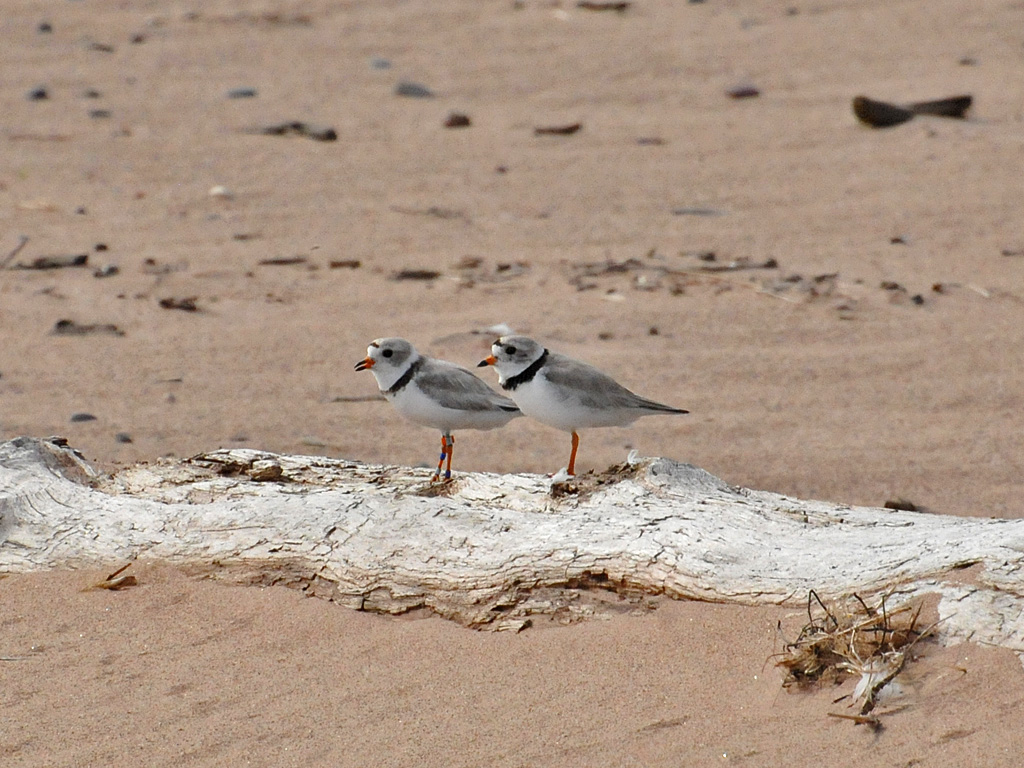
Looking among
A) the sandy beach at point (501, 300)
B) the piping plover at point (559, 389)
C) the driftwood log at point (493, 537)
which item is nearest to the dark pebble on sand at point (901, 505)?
the sandy beach at point (501, 300)

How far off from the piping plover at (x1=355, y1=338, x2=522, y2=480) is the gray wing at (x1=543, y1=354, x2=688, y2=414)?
279 millimetres

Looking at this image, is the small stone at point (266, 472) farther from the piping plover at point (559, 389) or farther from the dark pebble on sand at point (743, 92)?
the dark pebble on sand at point (743, 92)

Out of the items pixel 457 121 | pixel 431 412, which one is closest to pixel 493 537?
pixel 431 412

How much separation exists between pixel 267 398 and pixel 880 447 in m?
3.18

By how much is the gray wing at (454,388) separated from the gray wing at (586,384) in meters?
0.27

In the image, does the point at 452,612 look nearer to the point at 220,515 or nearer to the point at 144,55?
the point at 220,515

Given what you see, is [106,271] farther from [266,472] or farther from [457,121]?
[266,472]

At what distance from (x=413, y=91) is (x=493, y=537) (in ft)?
28.7

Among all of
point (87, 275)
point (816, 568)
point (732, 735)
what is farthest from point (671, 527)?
point (87, 275)

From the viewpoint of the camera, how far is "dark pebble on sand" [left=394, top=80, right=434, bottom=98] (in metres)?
12.3

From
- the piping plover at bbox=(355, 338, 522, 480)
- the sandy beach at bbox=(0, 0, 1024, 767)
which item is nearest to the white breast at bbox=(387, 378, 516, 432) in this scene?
the piping plover at bbox=(355, 338, 522, 480)

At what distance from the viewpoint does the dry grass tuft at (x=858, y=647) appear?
352 cm

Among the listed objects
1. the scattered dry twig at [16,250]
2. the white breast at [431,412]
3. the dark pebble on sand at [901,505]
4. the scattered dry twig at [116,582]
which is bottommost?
the dark pebble on sand at [901,505]

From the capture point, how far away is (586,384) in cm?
517
